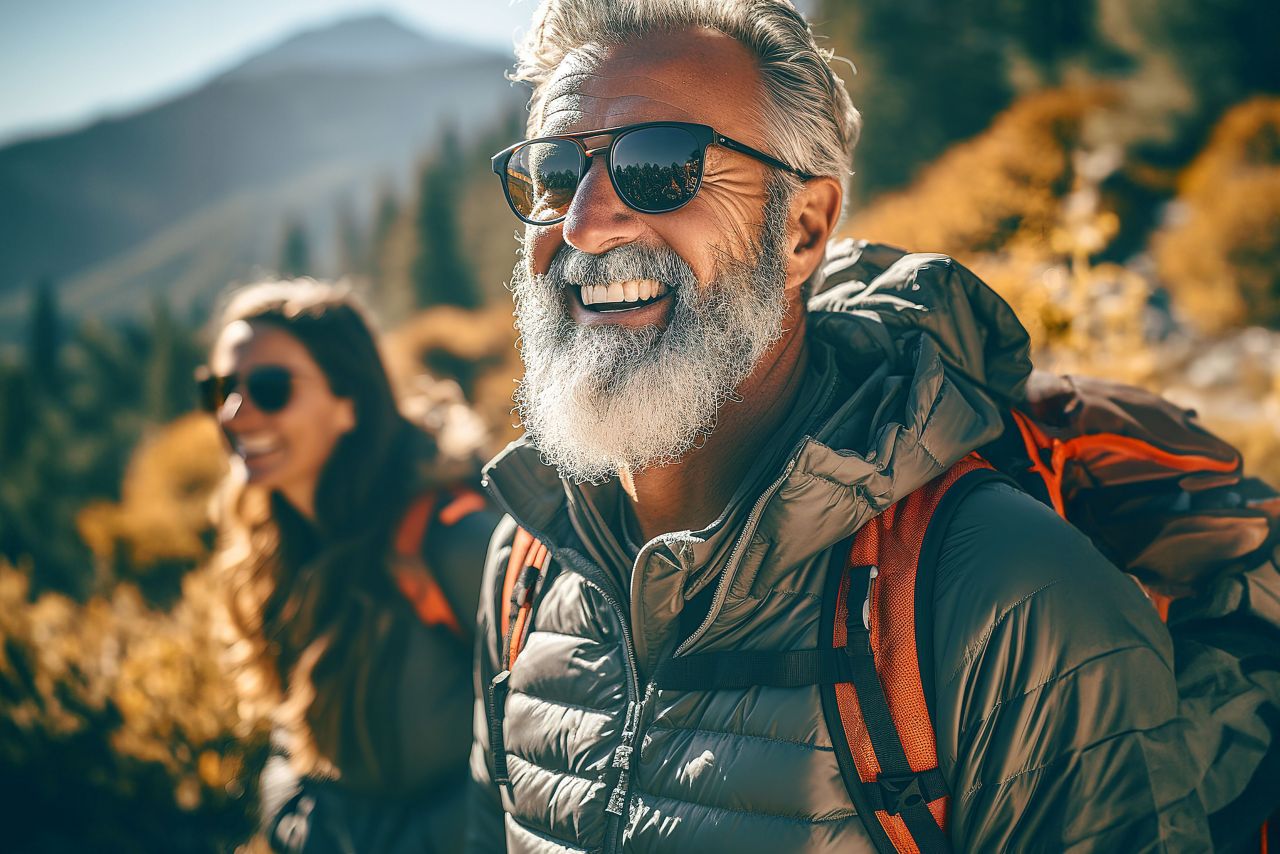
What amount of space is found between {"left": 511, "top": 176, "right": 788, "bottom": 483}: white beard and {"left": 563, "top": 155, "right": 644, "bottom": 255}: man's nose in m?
0.02

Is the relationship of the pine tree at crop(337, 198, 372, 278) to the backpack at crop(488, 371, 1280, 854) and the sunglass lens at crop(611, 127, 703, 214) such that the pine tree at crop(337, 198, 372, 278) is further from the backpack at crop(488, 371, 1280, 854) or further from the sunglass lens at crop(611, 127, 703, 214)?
the backpack at crop(488, 371, 1280, 854)

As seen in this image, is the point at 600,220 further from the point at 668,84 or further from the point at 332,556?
the point at 332,556

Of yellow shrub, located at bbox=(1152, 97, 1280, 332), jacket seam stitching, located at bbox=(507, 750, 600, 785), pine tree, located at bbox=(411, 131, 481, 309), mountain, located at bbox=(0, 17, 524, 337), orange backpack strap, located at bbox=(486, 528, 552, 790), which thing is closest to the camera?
jacket seam stitching, located at bbox=(507, 750, 600, 785)

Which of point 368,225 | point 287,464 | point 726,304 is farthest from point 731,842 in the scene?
point 368,225

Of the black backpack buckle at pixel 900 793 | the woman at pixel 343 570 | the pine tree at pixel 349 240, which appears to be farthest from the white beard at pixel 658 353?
the pine tree at pixel 349 240

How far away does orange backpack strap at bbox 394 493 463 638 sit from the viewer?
2.71m

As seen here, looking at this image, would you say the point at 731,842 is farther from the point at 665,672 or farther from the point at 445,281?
the point at 445,281

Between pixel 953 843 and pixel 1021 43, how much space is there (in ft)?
57.7

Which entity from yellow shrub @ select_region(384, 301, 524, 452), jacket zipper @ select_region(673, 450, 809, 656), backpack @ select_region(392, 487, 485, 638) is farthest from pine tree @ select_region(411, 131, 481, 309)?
jacket zipper @ select_region(673, 450, 809, 656)

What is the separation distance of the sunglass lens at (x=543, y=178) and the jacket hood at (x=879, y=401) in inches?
19.2

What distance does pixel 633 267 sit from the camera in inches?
64.9

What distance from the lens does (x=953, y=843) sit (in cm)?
124

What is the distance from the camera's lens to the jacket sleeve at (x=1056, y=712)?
117 centimetres

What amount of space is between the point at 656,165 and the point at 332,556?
73.8 inches
